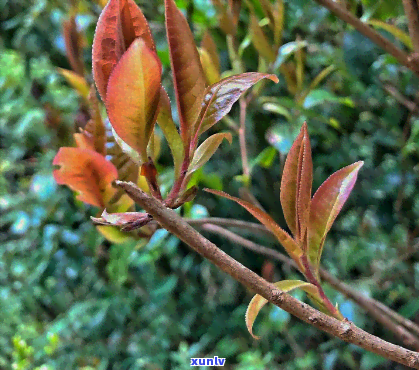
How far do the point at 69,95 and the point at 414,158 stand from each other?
0.95m

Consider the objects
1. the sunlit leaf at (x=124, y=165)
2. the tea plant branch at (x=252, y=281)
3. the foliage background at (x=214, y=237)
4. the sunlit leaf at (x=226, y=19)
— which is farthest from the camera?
the foliage background at (x=214, y=237)

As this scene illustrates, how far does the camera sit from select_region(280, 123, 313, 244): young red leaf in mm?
236

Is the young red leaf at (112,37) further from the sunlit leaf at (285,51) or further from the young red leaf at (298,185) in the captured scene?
the sunlit leaf at (285,51)

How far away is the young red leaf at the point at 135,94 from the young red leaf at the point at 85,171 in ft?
0.24

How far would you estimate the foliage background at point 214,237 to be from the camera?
0.70 meters

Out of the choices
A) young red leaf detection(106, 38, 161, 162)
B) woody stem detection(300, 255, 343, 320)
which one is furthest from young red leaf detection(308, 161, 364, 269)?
young red leaf detection(106, 38, 161, 162)

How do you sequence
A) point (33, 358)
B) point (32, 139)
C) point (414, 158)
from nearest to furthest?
point (414, 158) → point (33, 358) → point (32, 139)

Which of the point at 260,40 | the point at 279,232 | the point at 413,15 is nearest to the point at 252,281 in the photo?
the point at 279,232

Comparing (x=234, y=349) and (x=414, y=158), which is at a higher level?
(x=414, y=158)

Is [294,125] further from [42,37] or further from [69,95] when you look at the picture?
[69,95]

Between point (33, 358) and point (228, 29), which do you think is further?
point (33, 358)

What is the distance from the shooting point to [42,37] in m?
1.01

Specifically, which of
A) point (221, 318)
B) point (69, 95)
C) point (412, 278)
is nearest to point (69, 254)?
point (221, 318)

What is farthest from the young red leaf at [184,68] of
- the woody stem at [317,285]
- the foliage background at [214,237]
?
the foliage background at [214,237]
